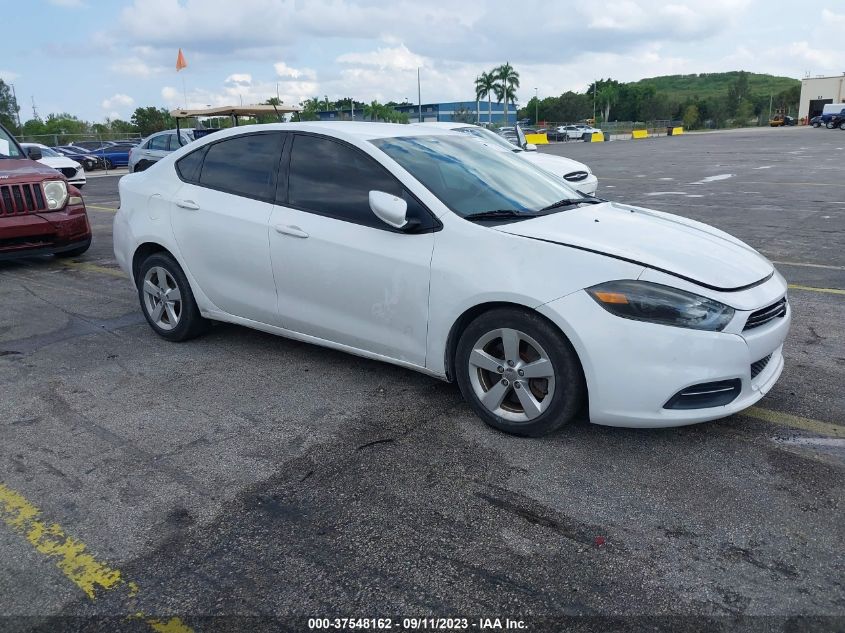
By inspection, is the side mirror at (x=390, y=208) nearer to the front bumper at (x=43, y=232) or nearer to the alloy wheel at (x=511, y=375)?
the alloy wheel at (x=511, y=375)

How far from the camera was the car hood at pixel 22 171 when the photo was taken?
767 centimetres

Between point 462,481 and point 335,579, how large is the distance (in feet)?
2.83

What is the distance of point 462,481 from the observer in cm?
319

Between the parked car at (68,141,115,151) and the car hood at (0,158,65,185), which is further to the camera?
the parked car at (68,141,115,151)

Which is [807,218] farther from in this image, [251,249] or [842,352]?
[251,249]

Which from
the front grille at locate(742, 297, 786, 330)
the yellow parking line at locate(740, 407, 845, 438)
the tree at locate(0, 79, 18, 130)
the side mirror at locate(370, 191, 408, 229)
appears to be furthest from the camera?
the tree at locate(0, 79, 18, 130)

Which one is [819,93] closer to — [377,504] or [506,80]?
[506,80]

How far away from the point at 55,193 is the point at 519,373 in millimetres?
6920

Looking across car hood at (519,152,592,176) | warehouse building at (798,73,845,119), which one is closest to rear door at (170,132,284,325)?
car hood at (519,152,592,176)

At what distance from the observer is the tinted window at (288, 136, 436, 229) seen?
3.93 metres

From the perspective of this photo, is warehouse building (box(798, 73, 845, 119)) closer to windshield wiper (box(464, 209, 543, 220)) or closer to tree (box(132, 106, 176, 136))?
tree (box(132, 106, 176, 136))

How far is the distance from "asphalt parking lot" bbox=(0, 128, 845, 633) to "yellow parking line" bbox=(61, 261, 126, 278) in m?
3.06

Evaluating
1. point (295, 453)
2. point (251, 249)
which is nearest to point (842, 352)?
point (295, 453)

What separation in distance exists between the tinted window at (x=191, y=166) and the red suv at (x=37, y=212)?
374 centimetres
